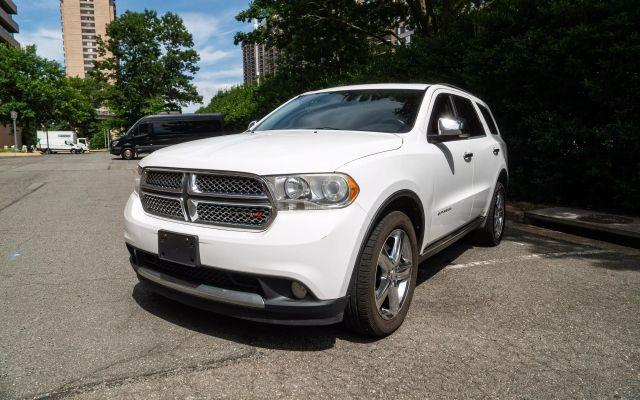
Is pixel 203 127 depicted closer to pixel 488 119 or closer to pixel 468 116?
pixel 488 119

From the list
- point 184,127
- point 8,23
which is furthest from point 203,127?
point 8,23

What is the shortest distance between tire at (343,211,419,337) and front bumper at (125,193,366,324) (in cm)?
14

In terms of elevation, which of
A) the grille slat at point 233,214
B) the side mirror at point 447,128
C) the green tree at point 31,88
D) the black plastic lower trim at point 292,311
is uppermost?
the green tree at point 31,88

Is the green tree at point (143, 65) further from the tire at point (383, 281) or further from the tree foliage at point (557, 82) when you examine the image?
the tire at point (383, 281)

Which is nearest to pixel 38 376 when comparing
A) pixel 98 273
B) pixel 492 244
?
pixel 98 273

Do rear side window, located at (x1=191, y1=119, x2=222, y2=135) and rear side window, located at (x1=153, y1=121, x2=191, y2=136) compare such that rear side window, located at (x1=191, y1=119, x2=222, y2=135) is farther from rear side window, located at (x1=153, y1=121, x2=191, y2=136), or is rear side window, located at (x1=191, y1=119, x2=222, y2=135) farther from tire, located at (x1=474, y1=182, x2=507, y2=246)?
tire, located at (x1=474, y1=182, x2=507, y2=246)

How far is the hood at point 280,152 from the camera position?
8.59ft

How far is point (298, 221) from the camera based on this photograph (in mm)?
2504

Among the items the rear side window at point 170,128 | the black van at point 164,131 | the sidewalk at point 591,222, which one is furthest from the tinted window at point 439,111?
the rear side window at point 170,128

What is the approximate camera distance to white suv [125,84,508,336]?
253 cm

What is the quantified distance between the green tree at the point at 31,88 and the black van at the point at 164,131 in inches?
1075

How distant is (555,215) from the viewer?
682cm

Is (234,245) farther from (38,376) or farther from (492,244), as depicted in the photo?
(492,244)

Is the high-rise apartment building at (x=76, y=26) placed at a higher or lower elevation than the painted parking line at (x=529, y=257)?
higher
